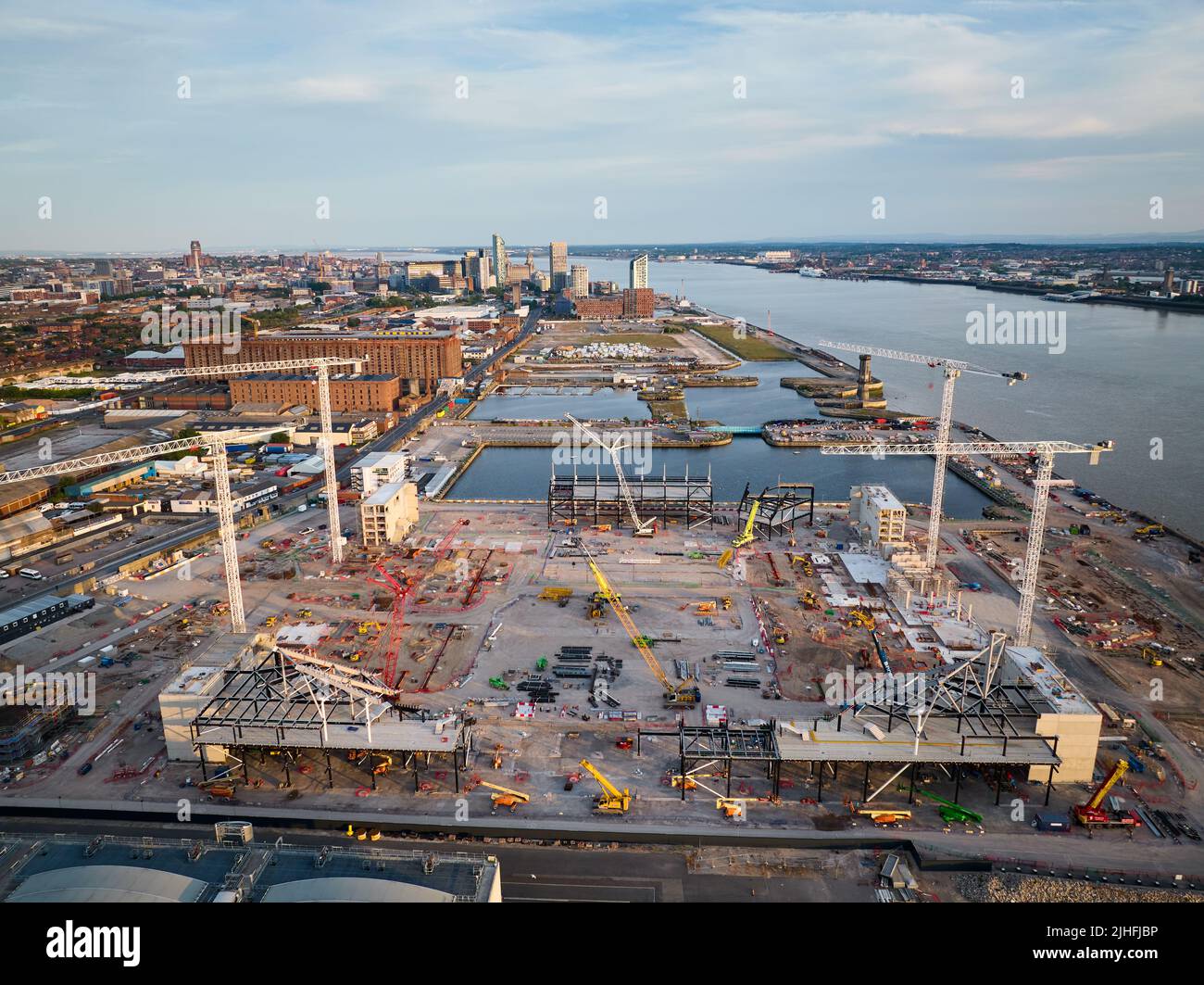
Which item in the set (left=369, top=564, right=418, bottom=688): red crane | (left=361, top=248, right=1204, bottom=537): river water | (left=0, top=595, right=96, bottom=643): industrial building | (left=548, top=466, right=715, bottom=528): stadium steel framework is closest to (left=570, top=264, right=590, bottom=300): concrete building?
(left=361, top=248, right=1204, bottom=537): river water

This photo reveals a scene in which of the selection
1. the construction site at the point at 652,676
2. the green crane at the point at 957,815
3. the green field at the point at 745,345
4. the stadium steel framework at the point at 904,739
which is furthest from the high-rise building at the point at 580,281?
the green crane at the point at 957,815

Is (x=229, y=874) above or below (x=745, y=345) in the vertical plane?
below

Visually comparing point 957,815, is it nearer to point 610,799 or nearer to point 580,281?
point 610,799

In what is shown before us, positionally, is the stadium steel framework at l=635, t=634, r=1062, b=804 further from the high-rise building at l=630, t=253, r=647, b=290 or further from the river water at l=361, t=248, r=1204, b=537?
the high-rise building at l=630, t=253, r=647, b=290

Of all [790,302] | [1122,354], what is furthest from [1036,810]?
[790,302]

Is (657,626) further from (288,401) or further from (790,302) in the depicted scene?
(790,302)

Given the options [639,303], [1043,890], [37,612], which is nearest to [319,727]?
[37,612]
